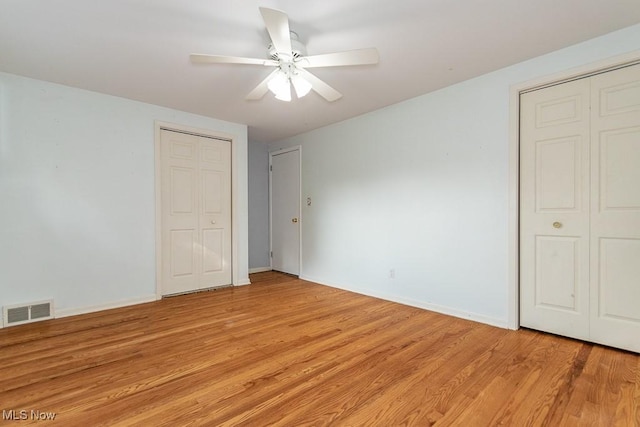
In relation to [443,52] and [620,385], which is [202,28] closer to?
[443,52]

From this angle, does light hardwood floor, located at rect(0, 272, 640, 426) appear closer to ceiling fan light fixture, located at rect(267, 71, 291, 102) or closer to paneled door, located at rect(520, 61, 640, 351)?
paneled door, located at rect(520, 61, 640, 351)

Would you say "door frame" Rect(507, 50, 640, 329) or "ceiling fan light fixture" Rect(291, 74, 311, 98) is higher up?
→ "ceiling fan light fixture" Rect(291, 74, 311, 98)

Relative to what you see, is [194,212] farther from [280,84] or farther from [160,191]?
[280,84]

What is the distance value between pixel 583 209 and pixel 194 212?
166 inches

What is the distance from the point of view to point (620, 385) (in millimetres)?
1799

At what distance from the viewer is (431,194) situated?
10.7ft

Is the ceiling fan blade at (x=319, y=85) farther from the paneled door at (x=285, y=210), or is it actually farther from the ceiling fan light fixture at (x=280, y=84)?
the paneled door at (x=285, y=210)

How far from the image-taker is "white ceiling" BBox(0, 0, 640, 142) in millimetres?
1936

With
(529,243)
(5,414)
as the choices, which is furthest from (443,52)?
(5,414)

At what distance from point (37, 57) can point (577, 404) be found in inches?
182

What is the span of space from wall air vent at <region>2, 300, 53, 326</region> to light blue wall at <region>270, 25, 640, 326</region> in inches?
127

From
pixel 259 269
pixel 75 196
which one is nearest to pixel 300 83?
pixel 75 196

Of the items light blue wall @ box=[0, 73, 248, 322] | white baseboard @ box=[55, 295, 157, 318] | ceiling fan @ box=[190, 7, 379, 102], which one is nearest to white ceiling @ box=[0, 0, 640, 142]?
ceiling fan @ box=[190, 7, 379, 102]

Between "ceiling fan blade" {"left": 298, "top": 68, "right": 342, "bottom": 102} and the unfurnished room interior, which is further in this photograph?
"ceiling fan blade" {"left": 298, "top": 68, "right": 342, "bottom": 102}
